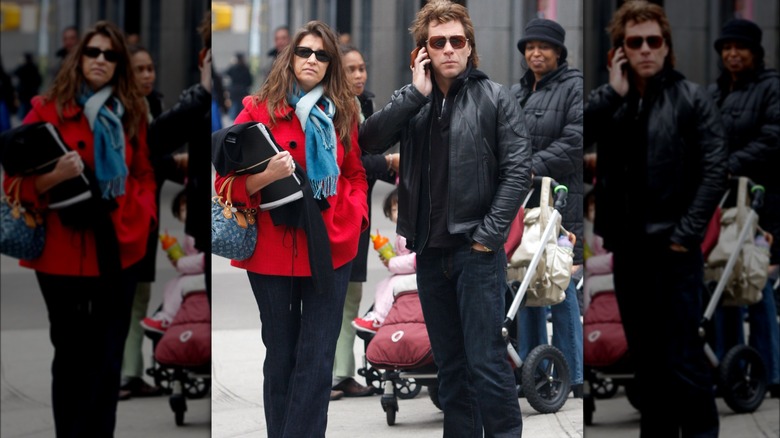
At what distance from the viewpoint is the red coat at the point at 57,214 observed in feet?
16.1

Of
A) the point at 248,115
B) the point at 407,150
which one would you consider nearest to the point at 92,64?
the point at 248,115

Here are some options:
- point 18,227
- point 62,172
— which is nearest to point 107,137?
point 62,172

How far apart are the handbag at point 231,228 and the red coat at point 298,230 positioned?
0.02 metres

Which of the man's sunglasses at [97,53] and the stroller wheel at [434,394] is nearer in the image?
the stroller wheel at [434,394]

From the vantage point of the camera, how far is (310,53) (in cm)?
413

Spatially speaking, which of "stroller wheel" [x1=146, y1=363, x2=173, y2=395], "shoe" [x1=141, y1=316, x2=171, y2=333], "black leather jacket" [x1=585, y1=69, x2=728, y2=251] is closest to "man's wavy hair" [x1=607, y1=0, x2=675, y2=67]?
"black leather jacket" [x1=585, y1=69, x2=728, y2=251]

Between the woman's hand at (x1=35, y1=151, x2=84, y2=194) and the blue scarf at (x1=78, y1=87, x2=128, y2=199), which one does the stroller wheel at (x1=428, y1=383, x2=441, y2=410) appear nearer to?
the blue scarf at (x1=78, y1=87, x2=128, y2=199)

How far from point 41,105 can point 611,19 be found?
2696 millimetres

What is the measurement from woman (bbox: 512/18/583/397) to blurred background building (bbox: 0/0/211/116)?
5.58ft

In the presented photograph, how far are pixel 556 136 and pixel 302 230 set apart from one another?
106cm

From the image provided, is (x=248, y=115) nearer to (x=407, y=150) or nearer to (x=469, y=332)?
(x=407, y=150)

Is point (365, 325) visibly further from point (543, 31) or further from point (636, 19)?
point (636, 19)

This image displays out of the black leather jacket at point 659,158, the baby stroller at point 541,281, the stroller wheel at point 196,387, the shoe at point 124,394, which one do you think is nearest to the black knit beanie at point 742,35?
the black leather jacket at point 659,158

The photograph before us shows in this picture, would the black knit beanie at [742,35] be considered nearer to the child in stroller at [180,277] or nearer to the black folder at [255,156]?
the black folder at [255,156]
